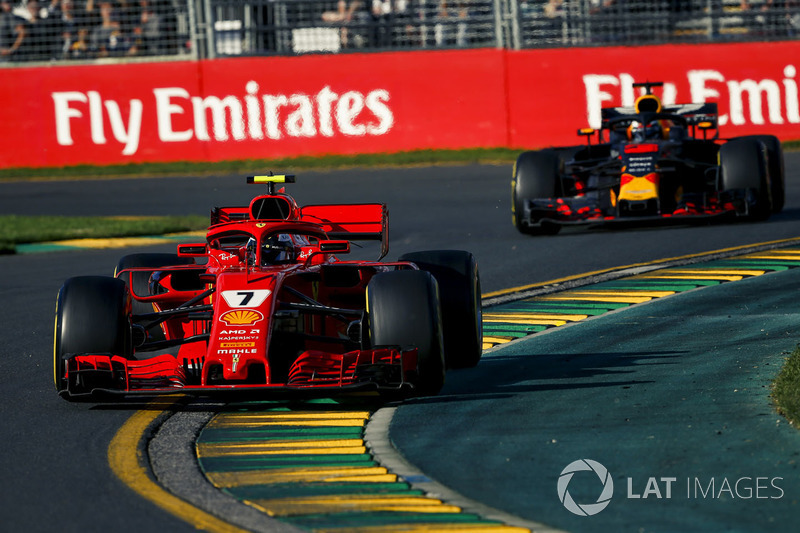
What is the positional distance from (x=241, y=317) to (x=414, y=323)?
2.85ft

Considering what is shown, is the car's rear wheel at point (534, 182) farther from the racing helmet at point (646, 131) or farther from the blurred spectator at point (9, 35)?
the blurred spectator at point (9, 35)

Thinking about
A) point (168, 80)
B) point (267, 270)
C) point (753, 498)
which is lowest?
point (753, 498)

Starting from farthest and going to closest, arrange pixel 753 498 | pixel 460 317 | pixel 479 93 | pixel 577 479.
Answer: pixel 479 93
pixel 460 317
pixel 577 479
pixel 753 498

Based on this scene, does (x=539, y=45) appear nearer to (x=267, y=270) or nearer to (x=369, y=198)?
(x=369, y=198)

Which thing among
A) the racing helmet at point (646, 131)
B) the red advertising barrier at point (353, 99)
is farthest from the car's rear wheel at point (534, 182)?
the red advertising barrier at point (353, 99)

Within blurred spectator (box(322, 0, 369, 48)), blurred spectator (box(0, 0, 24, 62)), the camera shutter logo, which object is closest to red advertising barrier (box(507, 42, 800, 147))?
blurred spectator (box(322, 0, 369, 48))

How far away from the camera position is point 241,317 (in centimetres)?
718

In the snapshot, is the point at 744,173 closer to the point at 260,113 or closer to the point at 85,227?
the point at 85,227

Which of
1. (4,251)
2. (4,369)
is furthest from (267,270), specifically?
(4,251)

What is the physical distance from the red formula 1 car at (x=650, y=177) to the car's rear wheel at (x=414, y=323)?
7.10 metres

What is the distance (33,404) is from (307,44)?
14.9 meters

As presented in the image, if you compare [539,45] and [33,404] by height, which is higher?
[539,45]

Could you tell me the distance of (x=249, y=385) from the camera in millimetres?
6957

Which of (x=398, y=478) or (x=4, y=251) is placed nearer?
(x=398, y=478)
